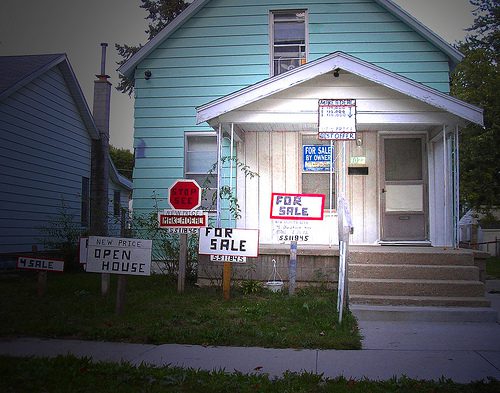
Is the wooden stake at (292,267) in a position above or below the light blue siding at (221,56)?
below

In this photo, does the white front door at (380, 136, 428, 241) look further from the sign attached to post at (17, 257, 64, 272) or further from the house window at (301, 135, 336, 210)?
the sign attached to post at (17, 257, 64, 272)

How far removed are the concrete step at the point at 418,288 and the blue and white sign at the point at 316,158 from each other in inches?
137

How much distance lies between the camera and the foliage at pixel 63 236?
13781mm

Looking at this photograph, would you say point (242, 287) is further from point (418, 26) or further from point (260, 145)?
point (418, 26)

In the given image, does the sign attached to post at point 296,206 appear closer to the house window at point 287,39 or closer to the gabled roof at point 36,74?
the house window at point 287,39

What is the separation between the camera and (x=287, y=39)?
1284 cm

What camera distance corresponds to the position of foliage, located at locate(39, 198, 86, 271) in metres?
13.8

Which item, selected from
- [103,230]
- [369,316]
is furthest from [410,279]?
[103,230]

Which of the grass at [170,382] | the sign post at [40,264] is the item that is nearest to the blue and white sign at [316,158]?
the sign post at [40,264]

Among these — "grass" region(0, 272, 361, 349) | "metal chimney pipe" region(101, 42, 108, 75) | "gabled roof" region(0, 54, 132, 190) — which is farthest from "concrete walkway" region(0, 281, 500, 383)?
"metal chimney pipe" region(101, 42, 108, 75)

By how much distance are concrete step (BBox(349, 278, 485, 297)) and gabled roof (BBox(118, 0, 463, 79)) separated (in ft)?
20.2

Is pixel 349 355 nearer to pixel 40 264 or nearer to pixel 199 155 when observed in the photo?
pixel 40 264

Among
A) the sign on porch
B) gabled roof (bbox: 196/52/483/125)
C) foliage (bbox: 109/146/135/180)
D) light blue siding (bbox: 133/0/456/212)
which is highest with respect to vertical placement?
foliage (bbox: 109/146/135/180)

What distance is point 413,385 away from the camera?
4.72 meters
